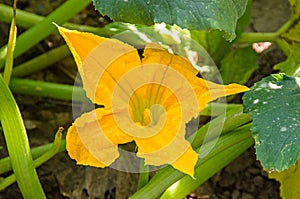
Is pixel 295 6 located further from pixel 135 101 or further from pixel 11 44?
pixel 11 44

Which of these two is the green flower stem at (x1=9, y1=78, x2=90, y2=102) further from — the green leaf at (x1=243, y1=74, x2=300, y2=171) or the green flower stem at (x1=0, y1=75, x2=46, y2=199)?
the green leaf at (x1=243, y1=74, x2=300, y2=171)

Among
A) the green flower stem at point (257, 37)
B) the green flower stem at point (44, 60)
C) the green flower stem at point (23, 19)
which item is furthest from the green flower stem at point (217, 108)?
the green flower stem at point (44, 60)

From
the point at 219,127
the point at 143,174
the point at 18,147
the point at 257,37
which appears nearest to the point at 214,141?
the point at 219,127

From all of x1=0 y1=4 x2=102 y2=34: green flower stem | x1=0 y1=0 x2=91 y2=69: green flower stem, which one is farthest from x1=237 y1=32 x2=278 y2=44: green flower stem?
x1=0 y1=0 x2=91 y2=69: green flower stem

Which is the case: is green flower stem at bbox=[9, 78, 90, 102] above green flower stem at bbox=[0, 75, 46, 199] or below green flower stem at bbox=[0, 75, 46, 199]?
below

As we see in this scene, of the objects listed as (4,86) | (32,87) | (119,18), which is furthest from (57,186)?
(119,18)

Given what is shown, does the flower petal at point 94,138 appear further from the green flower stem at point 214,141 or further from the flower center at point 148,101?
the green flower stem at point 214,141
